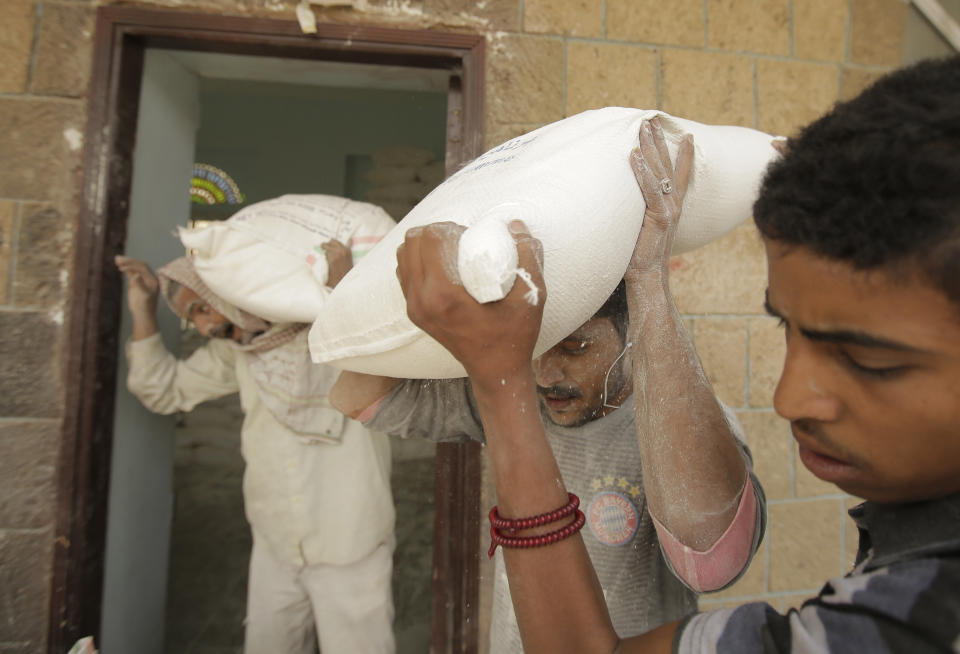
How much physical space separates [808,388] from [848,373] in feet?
0.13

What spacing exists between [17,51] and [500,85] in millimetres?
1454

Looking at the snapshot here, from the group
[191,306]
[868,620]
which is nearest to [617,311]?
[868,620]

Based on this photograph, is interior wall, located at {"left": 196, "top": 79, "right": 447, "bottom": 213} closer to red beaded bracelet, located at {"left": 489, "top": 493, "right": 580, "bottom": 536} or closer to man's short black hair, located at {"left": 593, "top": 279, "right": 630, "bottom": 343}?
man's short black hair, located at {"left": 593, "top": 279, "right": 630, "bottom": 343}

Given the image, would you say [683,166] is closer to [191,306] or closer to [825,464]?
[825,464]

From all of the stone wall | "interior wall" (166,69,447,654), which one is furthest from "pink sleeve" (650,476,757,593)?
"interior wall" (166,69,447,654)

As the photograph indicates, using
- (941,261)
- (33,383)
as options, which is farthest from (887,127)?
(33,383)

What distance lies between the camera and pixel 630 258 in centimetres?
79

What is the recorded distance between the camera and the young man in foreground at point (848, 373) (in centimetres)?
44

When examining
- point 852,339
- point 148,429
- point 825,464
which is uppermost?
Answer: point 852,339

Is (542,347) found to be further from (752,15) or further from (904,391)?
(752,15)

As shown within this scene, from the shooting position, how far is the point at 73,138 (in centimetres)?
166

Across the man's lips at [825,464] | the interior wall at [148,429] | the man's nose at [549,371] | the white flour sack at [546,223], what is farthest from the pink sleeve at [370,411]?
the interior wall at [148,429]

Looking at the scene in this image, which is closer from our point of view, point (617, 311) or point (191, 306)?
point (617, 311)

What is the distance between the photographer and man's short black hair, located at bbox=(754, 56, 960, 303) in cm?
44
